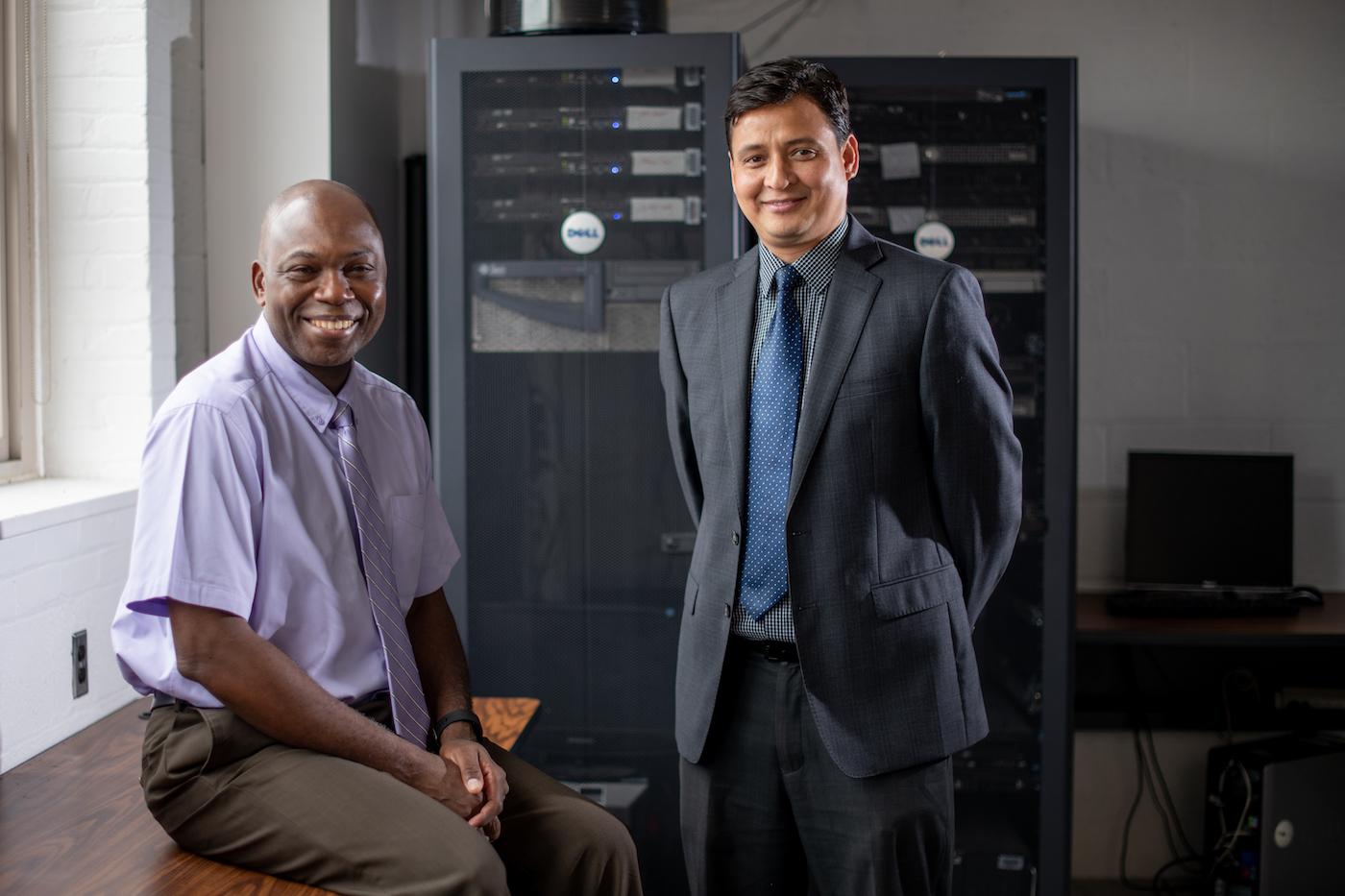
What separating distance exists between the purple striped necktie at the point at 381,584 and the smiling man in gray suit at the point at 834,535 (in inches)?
15.7

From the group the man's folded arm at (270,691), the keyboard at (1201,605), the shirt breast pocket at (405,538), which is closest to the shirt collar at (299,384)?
the shirt breast pocket at (405,538)

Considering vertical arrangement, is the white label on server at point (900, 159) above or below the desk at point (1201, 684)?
above

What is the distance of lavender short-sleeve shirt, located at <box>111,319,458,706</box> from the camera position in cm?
159

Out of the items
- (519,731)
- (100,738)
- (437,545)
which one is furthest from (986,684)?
(100,738)

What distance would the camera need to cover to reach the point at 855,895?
65.8 inches

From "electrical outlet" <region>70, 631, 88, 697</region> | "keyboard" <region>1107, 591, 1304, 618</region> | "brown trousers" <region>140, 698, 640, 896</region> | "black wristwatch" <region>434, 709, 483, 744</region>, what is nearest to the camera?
"brown trousers" <region>140, 698, 640, 896</region>

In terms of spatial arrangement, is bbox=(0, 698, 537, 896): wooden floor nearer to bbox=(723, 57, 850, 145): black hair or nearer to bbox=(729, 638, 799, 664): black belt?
bbox=(729, 638, 799, 664): black belt

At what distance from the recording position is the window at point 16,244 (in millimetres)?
2480

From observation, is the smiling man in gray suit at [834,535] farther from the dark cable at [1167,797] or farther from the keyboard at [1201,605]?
the dark cable at [1167,797]

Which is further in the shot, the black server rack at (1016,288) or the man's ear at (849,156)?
the black server rack at (1016,288)

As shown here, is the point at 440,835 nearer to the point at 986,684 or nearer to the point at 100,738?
the point at 100,738

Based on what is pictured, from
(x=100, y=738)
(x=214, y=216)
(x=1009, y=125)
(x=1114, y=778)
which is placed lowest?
(x=1114, y=778)

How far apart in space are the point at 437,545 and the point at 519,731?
629 millimetres

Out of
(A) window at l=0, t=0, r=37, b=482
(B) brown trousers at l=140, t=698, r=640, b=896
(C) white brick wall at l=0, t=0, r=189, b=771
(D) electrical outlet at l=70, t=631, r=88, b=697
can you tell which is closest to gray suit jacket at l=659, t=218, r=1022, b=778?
(B) brown trousers at l=140, t=698, r=640, b=896
